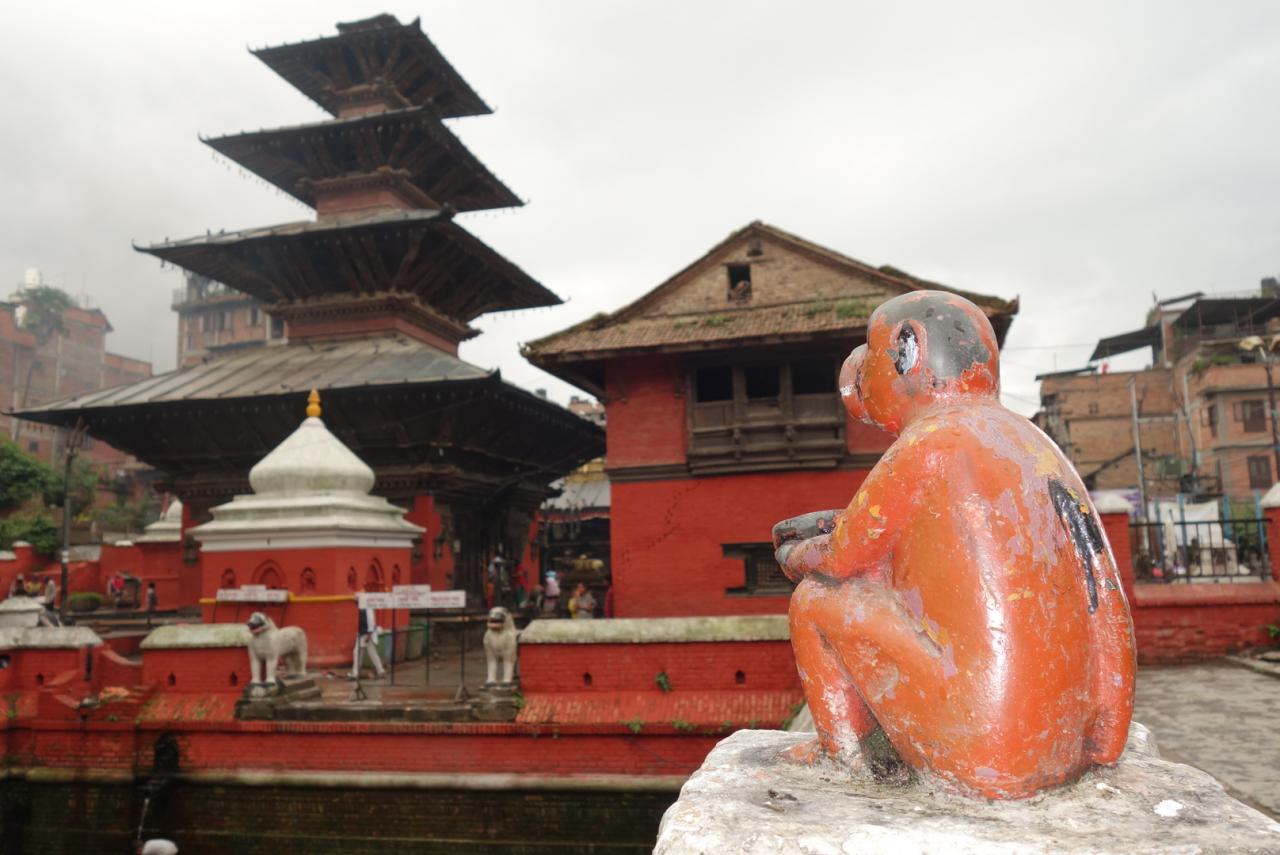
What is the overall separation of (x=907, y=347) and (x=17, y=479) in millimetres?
43015

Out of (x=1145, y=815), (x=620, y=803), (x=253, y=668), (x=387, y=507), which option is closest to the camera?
(x=1145, y=815)

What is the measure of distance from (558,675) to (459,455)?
8445 mm

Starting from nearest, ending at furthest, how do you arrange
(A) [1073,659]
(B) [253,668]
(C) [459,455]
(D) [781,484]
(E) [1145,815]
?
(E) [1145,815]
(A) [1073,659]
(B) [253,668]
(D) [781,484]
(C) [459,455]

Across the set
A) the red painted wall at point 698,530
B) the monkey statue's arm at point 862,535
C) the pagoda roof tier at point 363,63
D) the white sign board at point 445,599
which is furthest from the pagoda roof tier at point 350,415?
the monkey statue's arm at point 862,535

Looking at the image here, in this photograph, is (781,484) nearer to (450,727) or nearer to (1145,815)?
(450,727)

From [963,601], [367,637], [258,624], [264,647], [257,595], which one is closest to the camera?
[963,601]

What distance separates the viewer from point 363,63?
21.5 meters

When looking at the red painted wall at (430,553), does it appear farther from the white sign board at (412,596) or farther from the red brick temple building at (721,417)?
the white sign board at (412,596)

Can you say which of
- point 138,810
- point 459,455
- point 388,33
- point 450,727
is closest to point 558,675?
point 450,727

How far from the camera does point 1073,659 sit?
2346 mm

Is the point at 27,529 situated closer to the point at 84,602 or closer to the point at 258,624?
the point at 84,602

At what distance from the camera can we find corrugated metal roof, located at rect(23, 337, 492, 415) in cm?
1619

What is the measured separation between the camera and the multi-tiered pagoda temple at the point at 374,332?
16500 mm

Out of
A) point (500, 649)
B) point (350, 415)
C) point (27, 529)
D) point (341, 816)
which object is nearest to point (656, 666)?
point (500, 649)
